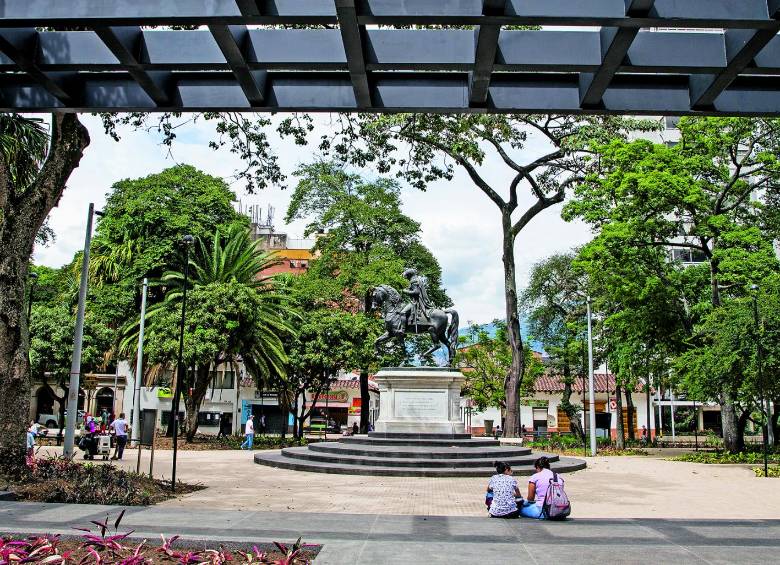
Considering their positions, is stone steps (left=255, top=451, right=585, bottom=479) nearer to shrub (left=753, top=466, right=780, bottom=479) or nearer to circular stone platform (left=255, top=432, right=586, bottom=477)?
circular stone platform (left=255, top=432, right=586, bottom=477)

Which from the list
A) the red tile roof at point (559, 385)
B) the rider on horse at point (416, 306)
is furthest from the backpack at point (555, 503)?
the red tile roof at point (559, 385)

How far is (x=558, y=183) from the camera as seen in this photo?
3186 centimetres

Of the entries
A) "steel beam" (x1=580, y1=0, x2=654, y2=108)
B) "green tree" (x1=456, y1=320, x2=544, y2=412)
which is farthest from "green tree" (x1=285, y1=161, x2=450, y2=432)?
"steel beam" (x1=580, y1=0, x2=654, y2=108)

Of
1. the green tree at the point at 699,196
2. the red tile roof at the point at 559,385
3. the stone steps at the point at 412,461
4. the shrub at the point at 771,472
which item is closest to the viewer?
the stone steps at the point at 412,461

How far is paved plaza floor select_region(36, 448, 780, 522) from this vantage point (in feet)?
38.0

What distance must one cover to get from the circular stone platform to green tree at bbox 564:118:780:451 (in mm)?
9722

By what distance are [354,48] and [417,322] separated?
56.4 ft

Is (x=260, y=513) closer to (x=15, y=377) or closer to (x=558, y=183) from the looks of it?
(x=15, y=377)

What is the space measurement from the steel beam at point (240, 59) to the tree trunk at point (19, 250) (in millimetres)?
6374

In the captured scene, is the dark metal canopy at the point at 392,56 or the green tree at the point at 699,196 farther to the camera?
the green tree at the point at 699,196

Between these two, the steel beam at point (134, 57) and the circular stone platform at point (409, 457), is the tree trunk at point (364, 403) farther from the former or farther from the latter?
the steel beam at point (134, 57)

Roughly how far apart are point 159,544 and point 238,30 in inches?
195

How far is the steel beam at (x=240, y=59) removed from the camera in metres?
6.34

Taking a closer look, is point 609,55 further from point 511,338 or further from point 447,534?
point 511,338
